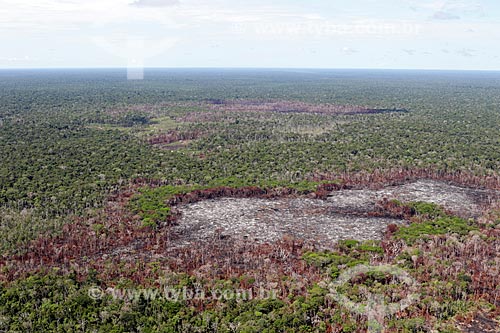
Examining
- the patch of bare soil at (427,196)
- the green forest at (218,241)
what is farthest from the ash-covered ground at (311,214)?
the green forest at (218,241)

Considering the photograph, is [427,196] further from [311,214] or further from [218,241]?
[218,241]

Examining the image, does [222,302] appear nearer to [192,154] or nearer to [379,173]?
[379,173]

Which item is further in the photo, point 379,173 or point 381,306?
point 379,173

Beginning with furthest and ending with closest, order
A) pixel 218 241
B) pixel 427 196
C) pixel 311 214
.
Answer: pixel 427 196 → pixel 311 214 → pixel 218 241

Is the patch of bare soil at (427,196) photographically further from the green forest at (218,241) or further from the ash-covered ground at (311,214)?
the green forest at (218,241)

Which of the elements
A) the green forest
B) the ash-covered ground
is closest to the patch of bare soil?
the ash-covered ground

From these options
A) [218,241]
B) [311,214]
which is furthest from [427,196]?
[218,241]

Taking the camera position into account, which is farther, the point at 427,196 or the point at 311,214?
the point at 427,196

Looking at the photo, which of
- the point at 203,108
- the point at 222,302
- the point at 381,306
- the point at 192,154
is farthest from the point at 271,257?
the point at 203,108
